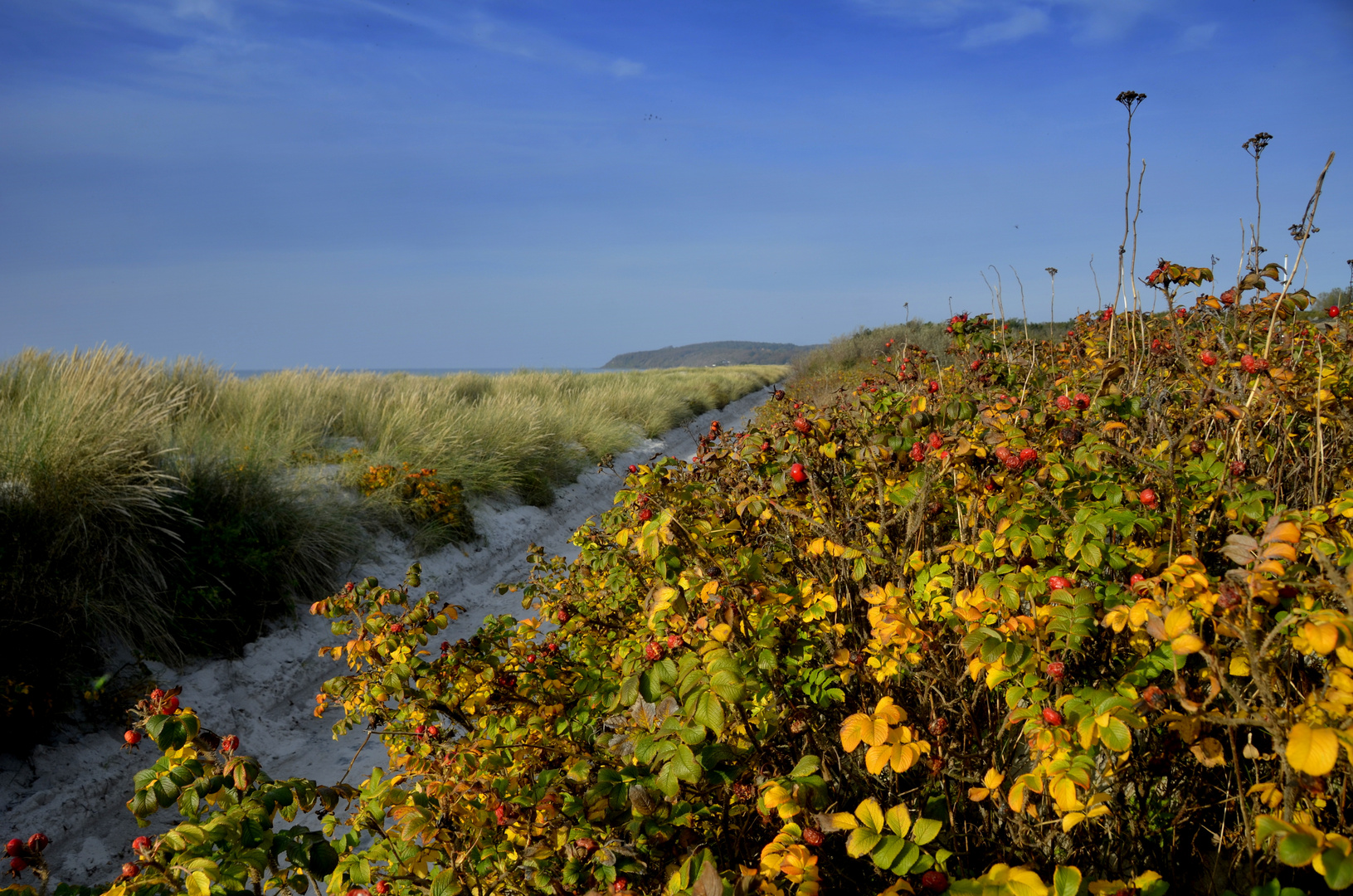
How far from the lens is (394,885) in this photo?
150 cm

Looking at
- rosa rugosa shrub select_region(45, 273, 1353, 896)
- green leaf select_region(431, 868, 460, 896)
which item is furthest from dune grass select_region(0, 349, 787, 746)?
green leaf select_region(431, 868, 460, 896)

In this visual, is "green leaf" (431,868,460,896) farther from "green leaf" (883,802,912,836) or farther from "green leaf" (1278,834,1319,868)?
"green leaf" (1278,834,1319,868)

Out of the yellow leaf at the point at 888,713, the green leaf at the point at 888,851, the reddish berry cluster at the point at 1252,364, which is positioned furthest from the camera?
the reddish berry cluster at the point at 1252,364

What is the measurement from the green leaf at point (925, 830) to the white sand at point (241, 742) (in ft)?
9.09

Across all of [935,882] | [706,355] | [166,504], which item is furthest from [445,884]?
[706,355]

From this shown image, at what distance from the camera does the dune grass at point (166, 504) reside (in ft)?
11.6

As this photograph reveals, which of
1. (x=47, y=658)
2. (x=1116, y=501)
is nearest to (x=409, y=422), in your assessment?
(x=47, y=658)

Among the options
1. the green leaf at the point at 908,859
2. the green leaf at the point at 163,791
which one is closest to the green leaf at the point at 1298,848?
the green leaf at the point at 908,859

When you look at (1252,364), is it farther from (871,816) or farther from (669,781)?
(669,781)

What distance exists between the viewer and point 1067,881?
941 mm

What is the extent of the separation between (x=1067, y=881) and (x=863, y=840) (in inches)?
10.6

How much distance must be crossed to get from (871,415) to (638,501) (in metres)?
0.89

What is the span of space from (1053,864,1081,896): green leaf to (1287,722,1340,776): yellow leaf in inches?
11.8

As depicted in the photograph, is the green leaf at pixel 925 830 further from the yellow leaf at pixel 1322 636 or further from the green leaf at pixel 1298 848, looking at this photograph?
the yellow leaf at pixel 1322 636
